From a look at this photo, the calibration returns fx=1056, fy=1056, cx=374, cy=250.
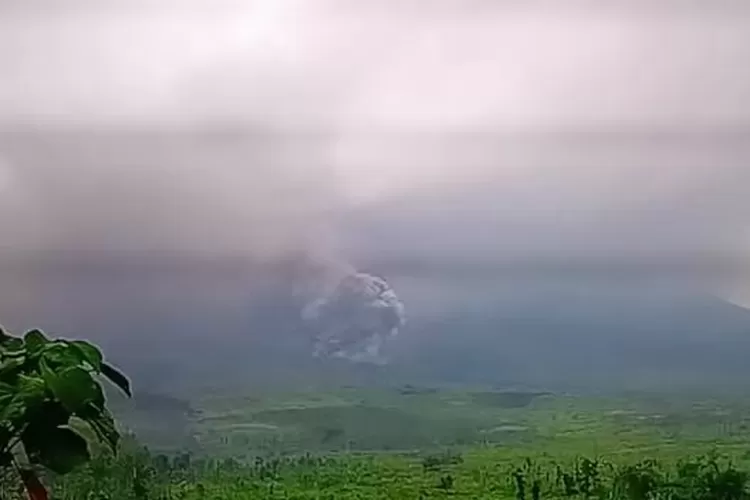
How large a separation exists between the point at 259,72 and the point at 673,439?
2.31 feet

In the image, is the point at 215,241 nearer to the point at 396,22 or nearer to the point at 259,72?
the point at 259,72

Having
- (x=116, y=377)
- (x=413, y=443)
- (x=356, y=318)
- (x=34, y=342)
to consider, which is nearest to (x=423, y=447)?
(x=413, y=443)

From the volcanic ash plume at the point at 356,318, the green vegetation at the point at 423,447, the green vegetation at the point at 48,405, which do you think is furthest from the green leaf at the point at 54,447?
the volcanic ash plume at the point at 356,318

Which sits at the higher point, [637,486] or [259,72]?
[259,72]

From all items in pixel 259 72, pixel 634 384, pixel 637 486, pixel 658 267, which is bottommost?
pixel 637 486

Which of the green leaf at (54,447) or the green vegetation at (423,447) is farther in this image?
the green vegetation at (423,447)

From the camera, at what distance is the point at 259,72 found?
1.35 metres

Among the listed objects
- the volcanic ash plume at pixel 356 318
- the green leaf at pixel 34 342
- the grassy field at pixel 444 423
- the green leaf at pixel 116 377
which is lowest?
the grassy field at pixel 444 423

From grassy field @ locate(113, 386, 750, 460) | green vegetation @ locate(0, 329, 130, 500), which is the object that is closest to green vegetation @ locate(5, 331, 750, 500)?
grassy field @ locate(113, 386, 750, 460)

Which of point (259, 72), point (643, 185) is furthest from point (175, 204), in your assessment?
point (643, 185)

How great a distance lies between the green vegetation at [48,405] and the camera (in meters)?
1.14

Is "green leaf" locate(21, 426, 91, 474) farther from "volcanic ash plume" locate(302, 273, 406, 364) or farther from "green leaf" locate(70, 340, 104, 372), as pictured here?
"volcanic ash plume" locate(302, 273, 406, 364)

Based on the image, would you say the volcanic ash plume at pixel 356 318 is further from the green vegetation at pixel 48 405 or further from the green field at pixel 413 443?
the green vegetation at pixel 48 405

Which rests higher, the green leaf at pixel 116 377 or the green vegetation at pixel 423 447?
the green leaf at pixel 116 377
